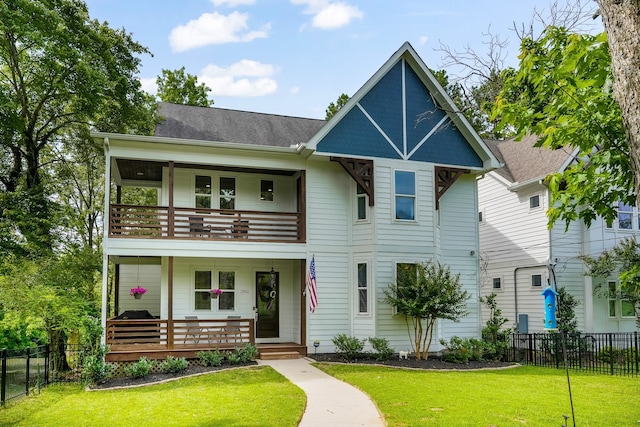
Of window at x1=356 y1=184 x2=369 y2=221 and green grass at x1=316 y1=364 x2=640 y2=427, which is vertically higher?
window at x1=356 y1=184 x2=369 y2=221

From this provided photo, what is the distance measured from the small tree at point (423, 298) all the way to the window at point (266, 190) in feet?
16.8

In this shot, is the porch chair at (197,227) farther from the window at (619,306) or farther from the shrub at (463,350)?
the window at (619,306)

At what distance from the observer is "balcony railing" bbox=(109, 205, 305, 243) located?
1555cm

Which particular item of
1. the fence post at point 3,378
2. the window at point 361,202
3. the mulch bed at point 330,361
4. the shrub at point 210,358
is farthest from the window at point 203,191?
the fence post at point 3,378

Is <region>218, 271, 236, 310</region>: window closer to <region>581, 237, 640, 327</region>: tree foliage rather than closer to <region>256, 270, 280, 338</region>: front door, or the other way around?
<region>256, 270, 280, 338</region>: front door

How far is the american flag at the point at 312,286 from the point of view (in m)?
15.7

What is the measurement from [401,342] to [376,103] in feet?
25.3

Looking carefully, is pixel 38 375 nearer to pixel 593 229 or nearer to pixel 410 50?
pixel 410 50

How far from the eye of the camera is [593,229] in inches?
808

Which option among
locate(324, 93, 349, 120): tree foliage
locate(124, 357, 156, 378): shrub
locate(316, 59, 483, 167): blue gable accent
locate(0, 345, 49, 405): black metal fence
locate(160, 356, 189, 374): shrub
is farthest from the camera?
locate(324, 93, 349, 120): tree foliage

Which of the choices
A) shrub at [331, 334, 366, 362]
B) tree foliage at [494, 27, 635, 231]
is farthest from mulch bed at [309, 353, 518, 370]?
tree foliage at [494, 27, 635, 231]

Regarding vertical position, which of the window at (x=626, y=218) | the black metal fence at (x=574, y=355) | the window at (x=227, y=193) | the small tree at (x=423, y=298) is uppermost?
the window at (x=227, y=193)

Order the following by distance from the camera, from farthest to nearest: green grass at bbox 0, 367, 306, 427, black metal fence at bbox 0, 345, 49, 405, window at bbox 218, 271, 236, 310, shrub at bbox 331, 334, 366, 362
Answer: window at bbox 218, 271, 236, 310 < shrub at bbox 331, 334, 366, 362 < black metal fence at bbox 0, 345, 49, 405 < green grass at bbox 0, 367, 306, 427

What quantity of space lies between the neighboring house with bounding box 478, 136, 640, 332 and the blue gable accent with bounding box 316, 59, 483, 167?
3.75 meters
